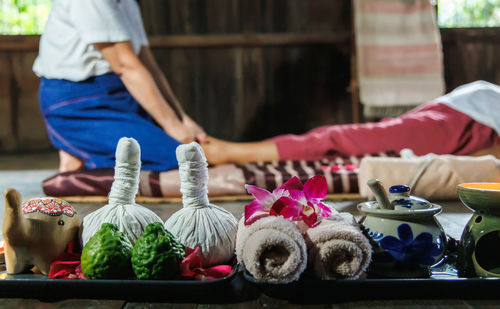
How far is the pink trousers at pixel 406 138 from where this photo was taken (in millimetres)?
1855

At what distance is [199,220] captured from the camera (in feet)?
2.21

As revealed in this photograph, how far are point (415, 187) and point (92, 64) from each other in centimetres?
123

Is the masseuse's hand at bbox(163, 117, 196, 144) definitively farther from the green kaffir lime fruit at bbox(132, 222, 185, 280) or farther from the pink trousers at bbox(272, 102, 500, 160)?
the green kaffir lime fruit at bbox(132, 222, 185, 280)

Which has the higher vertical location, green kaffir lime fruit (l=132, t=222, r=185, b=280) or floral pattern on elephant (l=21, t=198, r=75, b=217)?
floral pattern on elephant (l=21, t=198, r=75, b=217)

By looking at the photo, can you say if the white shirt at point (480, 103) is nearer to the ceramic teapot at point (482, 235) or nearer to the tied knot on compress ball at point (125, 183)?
the ceramic teapot at point (482, 235)

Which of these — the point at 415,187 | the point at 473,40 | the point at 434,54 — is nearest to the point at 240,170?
the point at 415,187

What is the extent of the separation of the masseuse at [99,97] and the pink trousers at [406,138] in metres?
0.51

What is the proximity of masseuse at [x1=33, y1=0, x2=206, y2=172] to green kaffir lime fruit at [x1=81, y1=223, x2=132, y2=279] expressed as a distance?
1146mm

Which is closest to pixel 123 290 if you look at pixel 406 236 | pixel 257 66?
pixel 406 236

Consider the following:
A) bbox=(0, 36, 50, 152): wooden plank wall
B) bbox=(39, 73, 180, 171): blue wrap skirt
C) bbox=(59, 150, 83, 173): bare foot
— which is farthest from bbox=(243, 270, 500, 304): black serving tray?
bbox=(0, 36, 50, 152): wooden plank wall

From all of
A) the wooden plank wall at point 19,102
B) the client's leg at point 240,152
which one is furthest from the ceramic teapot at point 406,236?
the wooden plank wall at point 19,102

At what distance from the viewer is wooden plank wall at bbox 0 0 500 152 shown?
11.1 feet

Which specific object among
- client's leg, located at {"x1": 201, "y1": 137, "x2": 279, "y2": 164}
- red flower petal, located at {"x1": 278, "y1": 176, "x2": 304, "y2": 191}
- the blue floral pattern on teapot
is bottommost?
client's leg, located at {"x1": 201, "y1": 137, "x2": 279, "y2": 164}

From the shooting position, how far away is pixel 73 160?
1.89 metres
